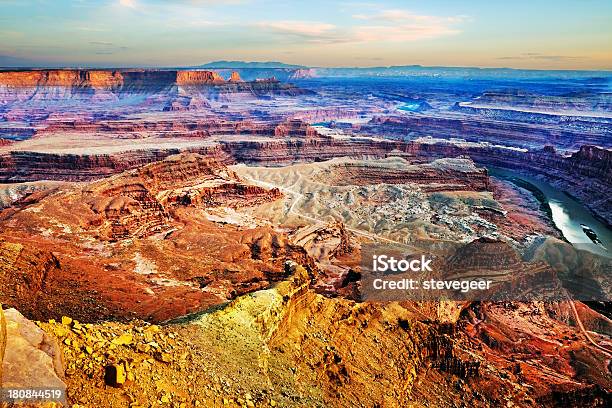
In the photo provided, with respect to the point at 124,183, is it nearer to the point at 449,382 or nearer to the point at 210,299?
the point at 210,299

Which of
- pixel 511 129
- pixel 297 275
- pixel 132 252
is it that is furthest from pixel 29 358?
pixel 511 129

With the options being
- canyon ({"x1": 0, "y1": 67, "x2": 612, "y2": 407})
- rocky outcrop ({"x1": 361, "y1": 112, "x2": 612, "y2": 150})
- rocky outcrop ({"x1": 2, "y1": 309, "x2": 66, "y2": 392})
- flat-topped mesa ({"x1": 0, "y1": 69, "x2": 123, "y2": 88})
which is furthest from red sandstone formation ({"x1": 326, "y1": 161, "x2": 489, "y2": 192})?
flat-topped mesa ({"x1": 0, "y1": 69, "x2": 123, "y2": 88})

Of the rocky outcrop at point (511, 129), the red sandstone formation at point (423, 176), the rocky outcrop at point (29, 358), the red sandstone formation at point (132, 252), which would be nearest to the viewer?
the rocky outcrop at point (29, 358)

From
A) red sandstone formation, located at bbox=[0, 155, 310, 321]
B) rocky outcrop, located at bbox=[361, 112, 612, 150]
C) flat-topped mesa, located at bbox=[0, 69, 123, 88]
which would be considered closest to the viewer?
red sandstone formation, located at bbox=[0, 155, 310, 321]

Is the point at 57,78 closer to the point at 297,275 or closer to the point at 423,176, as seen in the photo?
the point at 423,176

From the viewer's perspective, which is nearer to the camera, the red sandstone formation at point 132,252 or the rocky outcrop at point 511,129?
the red sandstone formation at point 132,252

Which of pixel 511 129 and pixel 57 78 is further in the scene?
pixel 57 78

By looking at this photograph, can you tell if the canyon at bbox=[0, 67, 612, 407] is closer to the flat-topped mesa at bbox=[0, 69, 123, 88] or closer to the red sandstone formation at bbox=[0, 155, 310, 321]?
the red sandstone formation at bbox=[0, 155, 310, 321]

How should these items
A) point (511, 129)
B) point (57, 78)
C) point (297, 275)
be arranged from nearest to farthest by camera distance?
point (297, 275), point (511, 129), point (57, 78)

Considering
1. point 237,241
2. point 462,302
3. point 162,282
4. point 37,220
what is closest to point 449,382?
point 462,302

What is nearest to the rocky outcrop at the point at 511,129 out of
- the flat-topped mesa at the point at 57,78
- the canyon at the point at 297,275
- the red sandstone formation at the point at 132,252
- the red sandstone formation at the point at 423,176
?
the canyon at the point at 297,275

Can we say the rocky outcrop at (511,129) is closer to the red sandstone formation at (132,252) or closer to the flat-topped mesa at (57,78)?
the red sandstone formation at (132,252)

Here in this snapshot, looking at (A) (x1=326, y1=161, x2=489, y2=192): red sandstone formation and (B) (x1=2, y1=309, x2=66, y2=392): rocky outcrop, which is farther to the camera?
(A) (x1=326, y1=161, x2=489, y2=192): red sandstone formation
